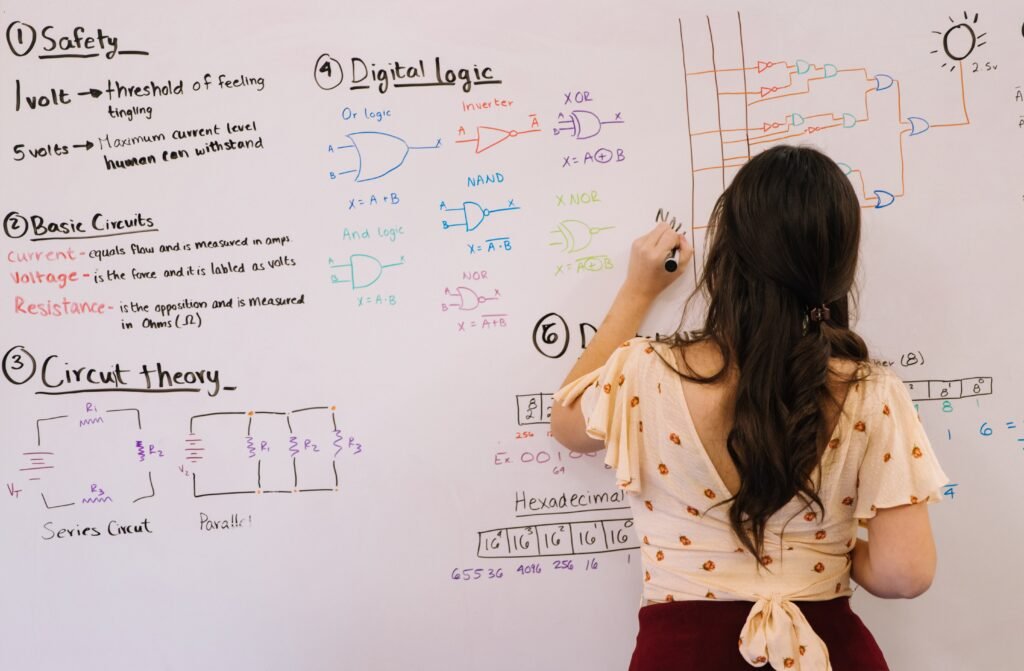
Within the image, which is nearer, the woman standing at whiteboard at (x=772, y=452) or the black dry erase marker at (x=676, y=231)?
the woman standing at whiteboard at (x=772, y=452)

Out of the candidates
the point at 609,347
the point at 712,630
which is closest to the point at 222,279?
the point at 609,347

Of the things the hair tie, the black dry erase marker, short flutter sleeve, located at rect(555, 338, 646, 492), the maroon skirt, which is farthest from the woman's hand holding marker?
the maroon skirt

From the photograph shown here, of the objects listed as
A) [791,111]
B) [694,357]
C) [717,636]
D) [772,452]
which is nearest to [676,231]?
[791,111]

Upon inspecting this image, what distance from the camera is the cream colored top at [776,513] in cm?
123

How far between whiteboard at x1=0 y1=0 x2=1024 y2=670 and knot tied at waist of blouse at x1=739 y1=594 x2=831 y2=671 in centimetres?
50

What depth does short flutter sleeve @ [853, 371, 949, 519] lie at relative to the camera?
122 centimetres

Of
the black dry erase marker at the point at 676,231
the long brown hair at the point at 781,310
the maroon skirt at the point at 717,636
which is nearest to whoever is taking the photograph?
the long brown hair at the point at 781,310

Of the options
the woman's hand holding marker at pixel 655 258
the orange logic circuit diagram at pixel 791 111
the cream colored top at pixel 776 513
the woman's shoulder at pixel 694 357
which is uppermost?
the orange logic circuit diagram at pixel 791 111

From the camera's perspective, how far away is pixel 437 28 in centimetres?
167

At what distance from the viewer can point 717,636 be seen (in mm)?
1289

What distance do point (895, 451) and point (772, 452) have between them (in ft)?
0.66

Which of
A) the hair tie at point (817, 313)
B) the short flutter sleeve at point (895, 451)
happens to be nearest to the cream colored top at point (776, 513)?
the short flutter sleeve at point (895, 451)

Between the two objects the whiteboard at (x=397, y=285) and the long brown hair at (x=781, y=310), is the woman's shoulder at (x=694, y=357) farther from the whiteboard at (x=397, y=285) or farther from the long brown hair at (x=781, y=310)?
the whiteboard at (x=397, y=285)

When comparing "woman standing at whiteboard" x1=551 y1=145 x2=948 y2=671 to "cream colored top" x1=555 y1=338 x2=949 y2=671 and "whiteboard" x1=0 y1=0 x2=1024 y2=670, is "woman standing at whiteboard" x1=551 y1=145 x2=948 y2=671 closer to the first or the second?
"cream colored top" x1=555 y1=338 x2=949 y2=671
